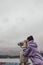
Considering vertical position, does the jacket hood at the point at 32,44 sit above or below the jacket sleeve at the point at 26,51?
above

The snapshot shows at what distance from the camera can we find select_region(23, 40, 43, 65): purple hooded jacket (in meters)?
4.19

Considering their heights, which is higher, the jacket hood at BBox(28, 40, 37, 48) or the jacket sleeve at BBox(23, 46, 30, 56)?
the jacket hood at BBox(28, 40, 37, 48)

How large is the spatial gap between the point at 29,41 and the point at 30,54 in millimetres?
264

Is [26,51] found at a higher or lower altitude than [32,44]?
lower

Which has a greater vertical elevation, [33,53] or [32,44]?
[32,44]

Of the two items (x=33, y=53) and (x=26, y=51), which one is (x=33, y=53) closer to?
(x=33, y=53)

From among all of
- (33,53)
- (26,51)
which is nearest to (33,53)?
(33,53)

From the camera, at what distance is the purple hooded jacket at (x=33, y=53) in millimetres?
4191

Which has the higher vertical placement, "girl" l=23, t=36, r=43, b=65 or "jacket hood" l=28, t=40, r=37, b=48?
"jacket hood" l=28, t=40, r=37, b=48

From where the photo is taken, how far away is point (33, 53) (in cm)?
424

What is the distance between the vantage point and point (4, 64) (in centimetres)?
636

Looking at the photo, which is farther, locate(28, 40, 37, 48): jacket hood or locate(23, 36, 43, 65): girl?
locate(28, 40, 37, 48): jacket hood

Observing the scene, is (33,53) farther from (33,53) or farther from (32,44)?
(32,44)

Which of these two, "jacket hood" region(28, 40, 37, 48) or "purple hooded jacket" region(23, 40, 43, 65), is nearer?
"purple hooded jacket" region(23, 40, 43, 65)
